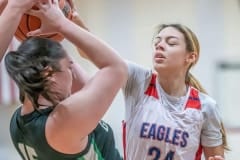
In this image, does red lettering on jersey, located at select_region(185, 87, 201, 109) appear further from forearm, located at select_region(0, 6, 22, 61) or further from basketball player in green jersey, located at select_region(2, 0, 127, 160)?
forearm, located at select_region(0, 6, 22, 61)

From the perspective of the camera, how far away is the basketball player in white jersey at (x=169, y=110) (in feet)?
5.68

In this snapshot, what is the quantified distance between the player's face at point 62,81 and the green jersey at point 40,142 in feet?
0.16

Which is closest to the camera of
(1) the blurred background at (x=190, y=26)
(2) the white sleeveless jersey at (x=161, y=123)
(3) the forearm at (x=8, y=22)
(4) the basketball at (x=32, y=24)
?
(3) the forearm at (x=8, y=22)

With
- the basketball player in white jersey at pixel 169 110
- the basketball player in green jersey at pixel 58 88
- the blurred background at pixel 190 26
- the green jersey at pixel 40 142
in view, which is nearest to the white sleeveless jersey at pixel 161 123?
the basketball player in white jersey at pixel 169 110

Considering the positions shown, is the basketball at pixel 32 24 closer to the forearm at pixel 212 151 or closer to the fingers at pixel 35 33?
the fingers at pixel 35 33

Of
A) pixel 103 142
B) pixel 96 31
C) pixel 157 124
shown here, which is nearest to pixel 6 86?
pixel 96 31

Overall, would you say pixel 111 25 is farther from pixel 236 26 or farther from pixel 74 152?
pixel 74 152

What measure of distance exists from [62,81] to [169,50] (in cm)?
58

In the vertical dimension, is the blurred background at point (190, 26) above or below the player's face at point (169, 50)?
below

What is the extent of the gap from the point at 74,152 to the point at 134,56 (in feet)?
8.77

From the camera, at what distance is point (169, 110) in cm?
178

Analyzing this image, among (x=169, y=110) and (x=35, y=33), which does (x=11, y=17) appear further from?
(x=169, y=110)

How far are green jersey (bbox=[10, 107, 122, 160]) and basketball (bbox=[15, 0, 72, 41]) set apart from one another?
8.3 inches

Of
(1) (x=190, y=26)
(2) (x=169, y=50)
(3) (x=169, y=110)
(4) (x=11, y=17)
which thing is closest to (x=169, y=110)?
(3) (x=169, y=110)
